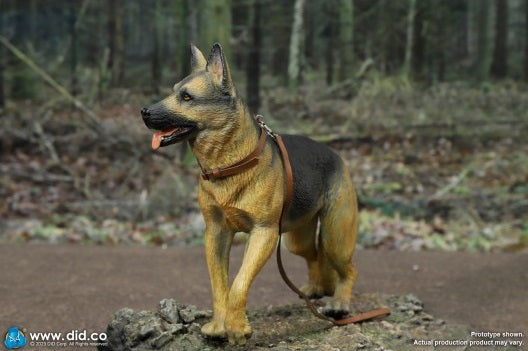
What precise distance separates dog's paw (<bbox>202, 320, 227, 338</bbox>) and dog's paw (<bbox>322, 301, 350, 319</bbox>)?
808 mm

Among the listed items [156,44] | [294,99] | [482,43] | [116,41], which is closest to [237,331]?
[294,99]

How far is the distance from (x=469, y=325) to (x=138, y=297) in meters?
2.58

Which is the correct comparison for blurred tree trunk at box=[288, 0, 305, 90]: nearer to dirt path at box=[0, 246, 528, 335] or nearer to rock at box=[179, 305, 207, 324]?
dirt path at box=[0, 246, 528, 335]

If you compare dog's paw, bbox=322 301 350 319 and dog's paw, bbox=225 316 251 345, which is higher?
dog's paw, bbox=225 316 251 345

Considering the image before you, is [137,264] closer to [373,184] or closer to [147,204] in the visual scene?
[147,204]

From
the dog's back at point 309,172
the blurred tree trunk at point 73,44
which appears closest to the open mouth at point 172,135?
the dog's back at point 309,172

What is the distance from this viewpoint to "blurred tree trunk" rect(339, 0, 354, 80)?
31.1 ft

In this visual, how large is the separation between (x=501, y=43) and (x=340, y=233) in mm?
6723

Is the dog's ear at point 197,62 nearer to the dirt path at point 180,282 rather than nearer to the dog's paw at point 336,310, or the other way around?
the dog's paw at point 336,310

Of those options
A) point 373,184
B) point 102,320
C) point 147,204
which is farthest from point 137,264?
point 373,184

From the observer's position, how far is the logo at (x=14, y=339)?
156 inches

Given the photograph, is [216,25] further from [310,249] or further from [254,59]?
[310,249]

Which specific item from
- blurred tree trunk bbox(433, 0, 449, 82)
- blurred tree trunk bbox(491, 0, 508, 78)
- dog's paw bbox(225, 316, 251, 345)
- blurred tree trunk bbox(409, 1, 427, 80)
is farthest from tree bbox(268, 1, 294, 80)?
dog's paw bbox(225, 316, 251, 345)

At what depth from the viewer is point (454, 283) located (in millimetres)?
5777
